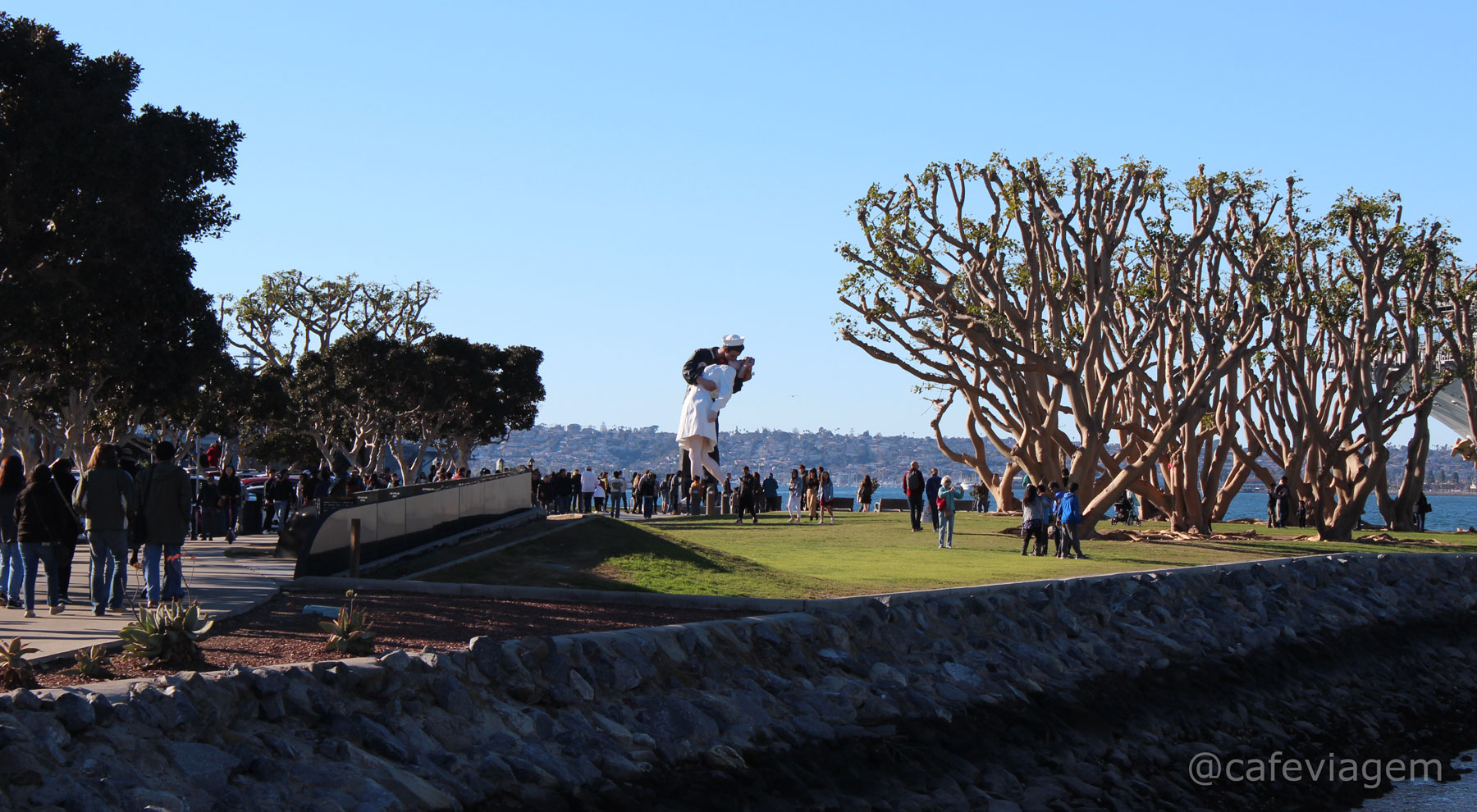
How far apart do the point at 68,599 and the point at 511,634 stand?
19.3 feet

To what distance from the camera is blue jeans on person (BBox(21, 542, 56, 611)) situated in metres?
12.1

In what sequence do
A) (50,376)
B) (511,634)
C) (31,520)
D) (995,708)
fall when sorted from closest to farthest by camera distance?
1. (511,634)
2. (31,520)
3. (995,708)
4. (50,376)

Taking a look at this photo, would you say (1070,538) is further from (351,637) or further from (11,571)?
(11,571)

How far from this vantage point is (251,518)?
28906mm

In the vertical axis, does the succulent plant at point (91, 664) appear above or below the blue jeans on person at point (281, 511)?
below

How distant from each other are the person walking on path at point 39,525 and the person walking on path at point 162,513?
74cm

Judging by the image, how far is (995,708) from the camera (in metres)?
13.6

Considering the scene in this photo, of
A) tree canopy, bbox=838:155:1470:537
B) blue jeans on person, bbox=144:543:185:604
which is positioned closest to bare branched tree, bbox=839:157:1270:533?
tree canopy, bbox=838:155:1470:537

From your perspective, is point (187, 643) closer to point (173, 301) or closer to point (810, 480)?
point (173, 301)

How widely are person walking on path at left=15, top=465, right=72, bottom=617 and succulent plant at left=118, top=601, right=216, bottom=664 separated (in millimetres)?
3465

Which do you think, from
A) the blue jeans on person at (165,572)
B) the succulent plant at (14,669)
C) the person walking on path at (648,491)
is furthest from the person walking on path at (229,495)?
the succulent plant at (14,669)

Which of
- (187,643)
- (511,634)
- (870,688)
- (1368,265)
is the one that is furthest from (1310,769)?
(1368,265)

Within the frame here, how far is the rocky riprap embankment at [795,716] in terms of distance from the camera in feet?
26.0

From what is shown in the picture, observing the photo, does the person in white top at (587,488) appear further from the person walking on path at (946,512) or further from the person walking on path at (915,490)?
the person walking on path at (946,512)
